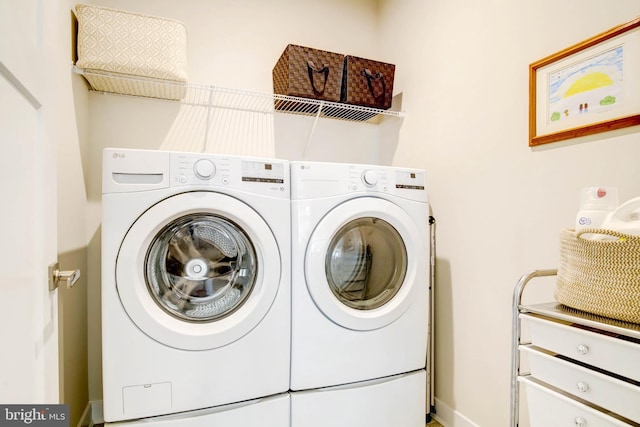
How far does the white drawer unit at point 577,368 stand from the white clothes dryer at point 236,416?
0.79 m

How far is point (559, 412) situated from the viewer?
80 centimetres

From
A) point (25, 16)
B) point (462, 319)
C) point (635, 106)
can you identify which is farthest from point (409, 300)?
point (25, 16)

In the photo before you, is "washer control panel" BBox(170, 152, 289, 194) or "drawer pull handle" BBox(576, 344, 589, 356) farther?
"washer control panel" BBox(170, 152, 289, 194)

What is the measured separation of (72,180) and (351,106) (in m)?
1.40

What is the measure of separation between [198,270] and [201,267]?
0.02 metres

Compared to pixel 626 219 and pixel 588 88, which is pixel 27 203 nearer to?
pixel 626 219

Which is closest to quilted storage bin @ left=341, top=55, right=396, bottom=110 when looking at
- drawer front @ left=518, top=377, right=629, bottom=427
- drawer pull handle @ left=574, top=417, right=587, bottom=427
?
drawer front @ left=518, top=377, right=629, bottom=427

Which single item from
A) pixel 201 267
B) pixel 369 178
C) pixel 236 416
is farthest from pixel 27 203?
pixel 369 178

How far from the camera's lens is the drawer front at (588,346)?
0.68 m

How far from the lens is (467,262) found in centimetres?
156

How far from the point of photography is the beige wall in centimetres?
120

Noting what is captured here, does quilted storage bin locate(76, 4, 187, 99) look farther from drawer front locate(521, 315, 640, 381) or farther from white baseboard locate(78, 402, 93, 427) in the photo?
drawer front locate(521, 315, 640, 381)

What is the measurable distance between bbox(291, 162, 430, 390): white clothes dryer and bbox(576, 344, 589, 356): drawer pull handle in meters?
0.70

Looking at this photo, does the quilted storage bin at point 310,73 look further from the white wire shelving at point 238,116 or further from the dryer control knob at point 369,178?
the dryer control knob at point 369,178
